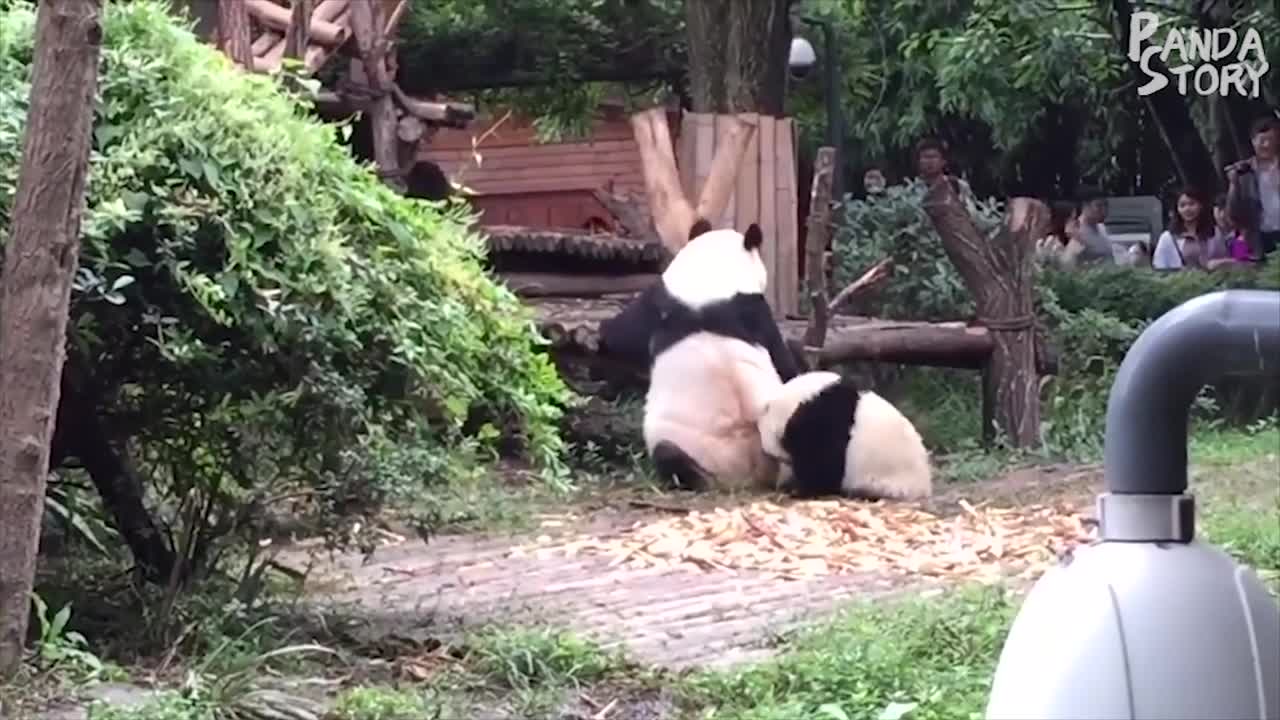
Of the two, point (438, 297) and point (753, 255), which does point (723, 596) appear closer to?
point (438, 297)

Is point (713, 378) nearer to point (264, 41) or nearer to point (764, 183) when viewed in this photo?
point (764, 183)

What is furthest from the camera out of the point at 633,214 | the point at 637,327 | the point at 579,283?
the point at 633,214

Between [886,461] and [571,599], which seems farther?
[886,461]

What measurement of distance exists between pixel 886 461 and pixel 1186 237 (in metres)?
4.82

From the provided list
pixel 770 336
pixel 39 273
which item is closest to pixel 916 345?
pixel 770 336

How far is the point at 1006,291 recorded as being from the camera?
970cm

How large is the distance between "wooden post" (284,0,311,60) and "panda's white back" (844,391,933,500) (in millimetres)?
3084

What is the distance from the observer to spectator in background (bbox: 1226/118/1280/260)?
10633 mm

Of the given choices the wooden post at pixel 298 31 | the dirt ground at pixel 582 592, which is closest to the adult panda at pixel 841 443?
the dirt ground at pixel 582 592

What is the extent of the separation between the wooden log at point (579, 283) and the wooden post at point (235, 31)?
2.39 meters

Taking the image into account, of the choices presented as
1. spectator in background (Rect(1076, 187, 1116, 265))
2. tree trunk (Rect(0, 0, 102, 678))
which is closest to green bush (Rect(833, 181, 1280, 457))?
spectator in background (Rect(1076, 187, 1116, 265))

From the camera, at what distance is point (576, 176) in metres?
17.2

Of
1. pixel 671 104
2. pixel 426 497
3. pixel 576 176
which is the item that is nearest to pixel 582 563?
pixel 426 497

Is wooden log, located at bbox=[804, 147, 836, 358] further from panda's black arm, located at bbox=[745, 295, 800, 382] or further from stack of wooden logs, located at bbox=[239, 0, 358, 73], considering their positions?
stack of wooden logs, located at bbox=[239, 0, 358, 73]
